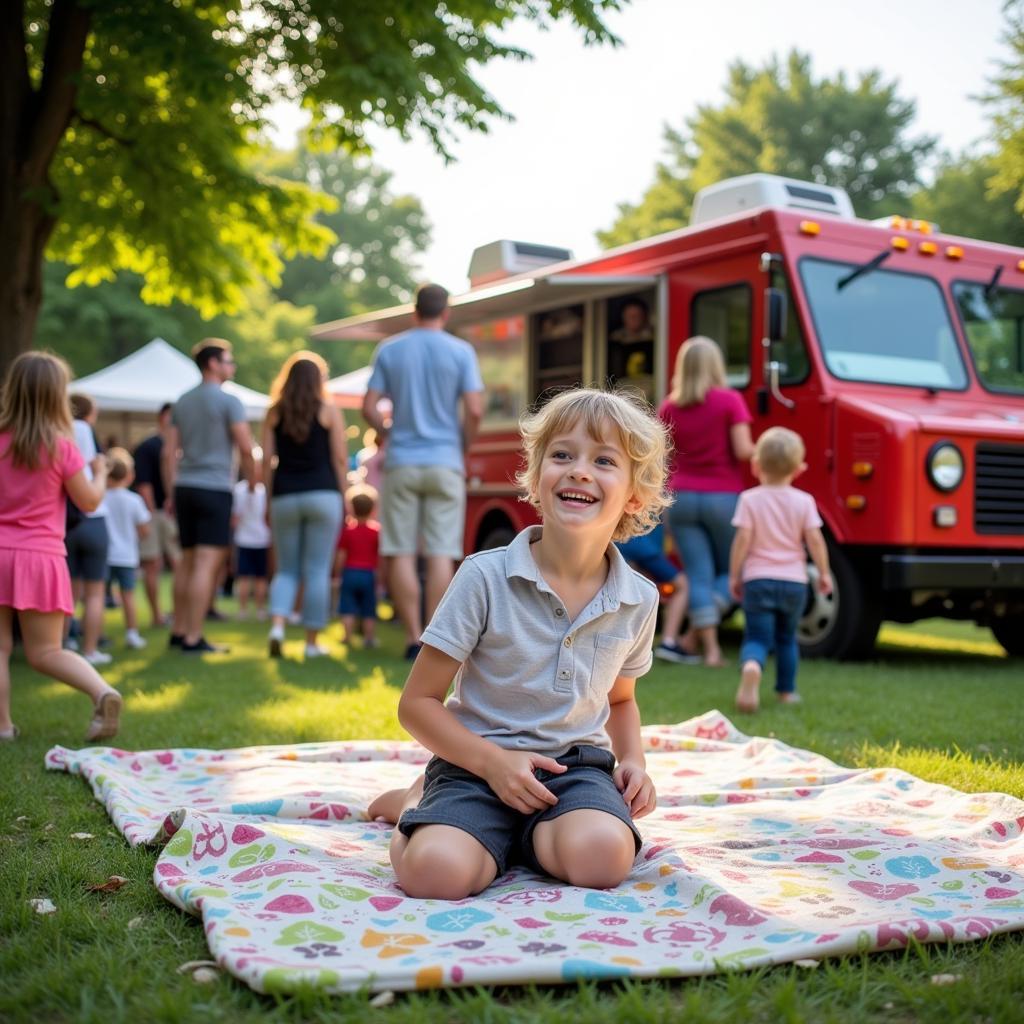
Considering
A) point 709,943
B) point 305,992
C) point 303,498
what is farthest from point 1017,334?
point 305,992

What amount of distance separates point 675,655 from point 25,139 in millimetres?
6729

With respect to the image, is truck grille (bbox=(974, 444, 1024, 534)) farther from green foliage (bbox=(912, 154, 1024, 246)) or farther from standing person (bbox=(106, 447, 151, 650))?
green foliage (bbox=(912, 154, 1024, 246))

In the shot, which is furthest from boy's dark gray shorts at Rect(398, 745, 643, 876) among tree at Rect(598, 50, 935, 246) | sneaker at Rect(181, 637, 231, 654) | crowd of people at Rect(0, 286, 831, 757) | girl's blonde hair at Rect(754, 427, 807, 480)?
tree at Rect(598, 50, 935, 246)

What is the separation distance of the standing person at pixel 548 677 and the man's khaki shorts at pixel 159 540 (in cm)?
817

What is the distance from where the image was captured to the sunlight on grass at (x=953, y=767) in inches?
171

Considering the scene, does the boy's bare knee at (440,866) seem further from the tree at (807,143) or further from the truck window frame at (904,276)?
the tree at (807,143)

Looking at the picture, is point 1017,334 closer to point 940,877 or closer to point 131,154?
point 940,877

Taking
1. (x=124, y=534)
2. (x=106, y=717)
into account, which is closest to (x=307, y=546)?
(x=124, y=534)

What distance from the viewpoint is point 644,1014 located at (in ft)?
7.21

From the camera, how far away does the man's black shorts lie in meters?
8.50

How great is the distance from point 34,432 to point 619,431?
3.10 m

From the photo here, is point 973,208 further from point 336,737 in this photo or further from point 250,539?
point 336,737

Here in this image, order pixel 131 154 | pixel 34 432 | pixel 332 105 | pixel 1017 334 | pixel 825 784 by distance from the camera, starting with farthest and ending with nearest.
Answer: pixel 131 154, pixel 332 105, pixel 1017 334, pixel 34 432, pixel 825 784

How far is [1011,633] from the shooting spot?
31.6 feet
